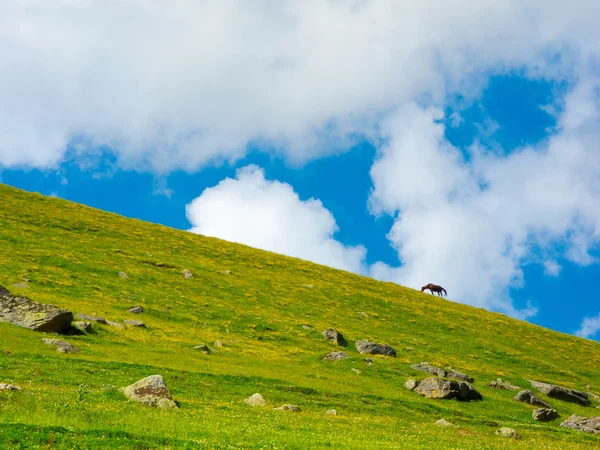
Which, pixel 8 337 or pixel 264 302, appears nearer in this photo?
pixel 8 337

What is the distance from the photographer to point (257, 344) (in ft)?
166

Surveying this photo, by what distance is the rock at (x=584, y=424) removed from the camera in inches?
1452

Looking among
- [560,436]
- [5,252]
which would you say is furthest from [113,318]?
[560,436]

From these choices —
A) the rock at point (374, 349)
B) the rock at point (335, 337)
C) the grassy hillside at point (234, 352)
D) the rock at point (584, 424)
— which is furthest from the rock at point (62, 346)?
the rock at point (584, 424)

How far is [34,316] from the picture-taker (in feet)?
129

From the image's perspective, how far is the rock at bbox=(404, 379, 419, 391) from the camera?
43469 millimetres

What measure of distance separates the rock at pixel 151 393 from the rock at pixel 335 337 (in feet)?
Answer: 103

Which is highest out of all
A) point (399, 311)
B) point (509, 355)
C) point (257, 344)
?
point (399, 311)

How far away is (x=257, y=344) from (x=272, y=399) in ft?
60.2

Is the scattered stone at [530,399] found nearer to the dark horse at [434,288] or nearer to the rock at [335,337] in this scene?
the rock at [335,337]

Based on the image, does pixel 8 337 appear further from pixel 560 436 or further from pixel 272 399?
pixel 560 436

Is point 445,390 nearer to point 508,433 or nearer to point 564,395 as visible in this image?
point 508,433

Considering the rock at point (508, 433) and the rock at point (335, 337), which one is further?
the rock at point (335, 337)

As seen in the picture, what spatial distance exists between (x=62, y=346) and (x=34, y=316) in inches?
235
